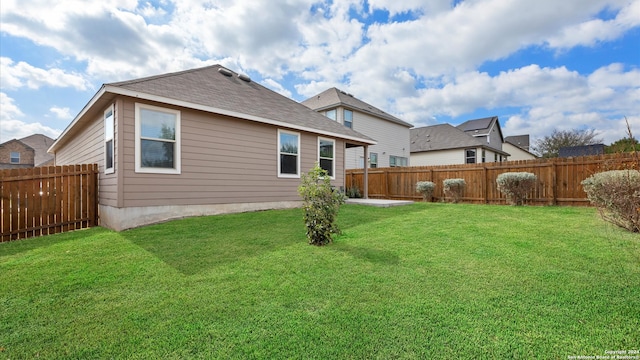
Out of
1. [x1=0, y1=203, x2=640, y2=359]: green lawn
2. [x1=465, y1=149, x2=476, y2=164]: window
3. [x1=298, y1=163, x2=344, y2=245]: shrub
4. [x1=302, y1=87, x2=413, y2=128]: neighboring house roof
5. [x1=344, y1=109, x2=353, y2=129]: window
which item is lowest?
[x1=0, y1=203, x2=640, y2=359]: green lawn

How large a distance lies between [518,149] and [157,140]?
131ft

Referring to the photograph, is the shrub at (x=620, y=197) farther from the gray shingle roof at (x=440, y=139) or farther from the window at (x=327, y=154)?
the gray shingle roof at (x=440, y=139)

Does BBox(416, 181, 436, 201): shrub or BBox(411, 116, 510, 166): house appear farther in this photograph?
BBox(411, 116, 510, 166): house

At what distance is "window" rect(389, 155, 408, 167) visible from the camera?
20.6 m

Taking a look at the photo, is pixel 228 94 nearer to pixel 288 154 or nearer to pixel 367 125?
pixel 288 154

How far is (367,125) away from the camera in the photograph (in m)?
18.9

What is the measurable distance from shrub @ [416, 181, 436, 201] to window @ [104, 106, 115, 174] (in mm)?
10927

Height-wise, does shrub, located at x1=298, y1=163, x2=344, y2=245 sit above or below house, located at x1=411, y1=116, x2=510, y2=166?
below

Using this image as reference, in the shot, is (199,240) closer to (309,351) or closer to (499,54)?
(309,351)

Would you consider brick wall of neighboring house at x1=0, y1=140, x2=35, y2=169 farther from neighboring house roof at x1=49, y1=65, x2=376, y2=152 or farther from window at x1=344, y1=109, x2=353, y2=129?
window at x1=344, y1=109, x2=353, y2=129

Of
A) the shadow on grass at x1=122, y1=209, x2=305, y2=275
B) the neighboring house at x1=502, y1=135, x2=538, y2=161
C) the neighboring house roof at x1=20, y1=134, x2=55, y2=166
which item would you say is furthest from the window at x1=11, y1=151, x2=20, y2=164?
the neighboring house at x1=502, y1=135, x2=538, y2=161

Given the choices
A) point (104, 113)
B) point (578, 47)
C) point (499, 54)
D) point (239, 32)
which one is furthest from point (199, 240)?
point (578, 47)

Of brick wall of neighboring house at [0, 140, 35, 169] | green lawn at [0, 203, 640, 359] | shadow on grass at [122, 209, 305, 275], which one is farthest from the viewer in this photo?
brick wall of neighboring house at [0, 140, 35, 169]

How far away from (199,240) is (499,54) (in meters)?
14.1
